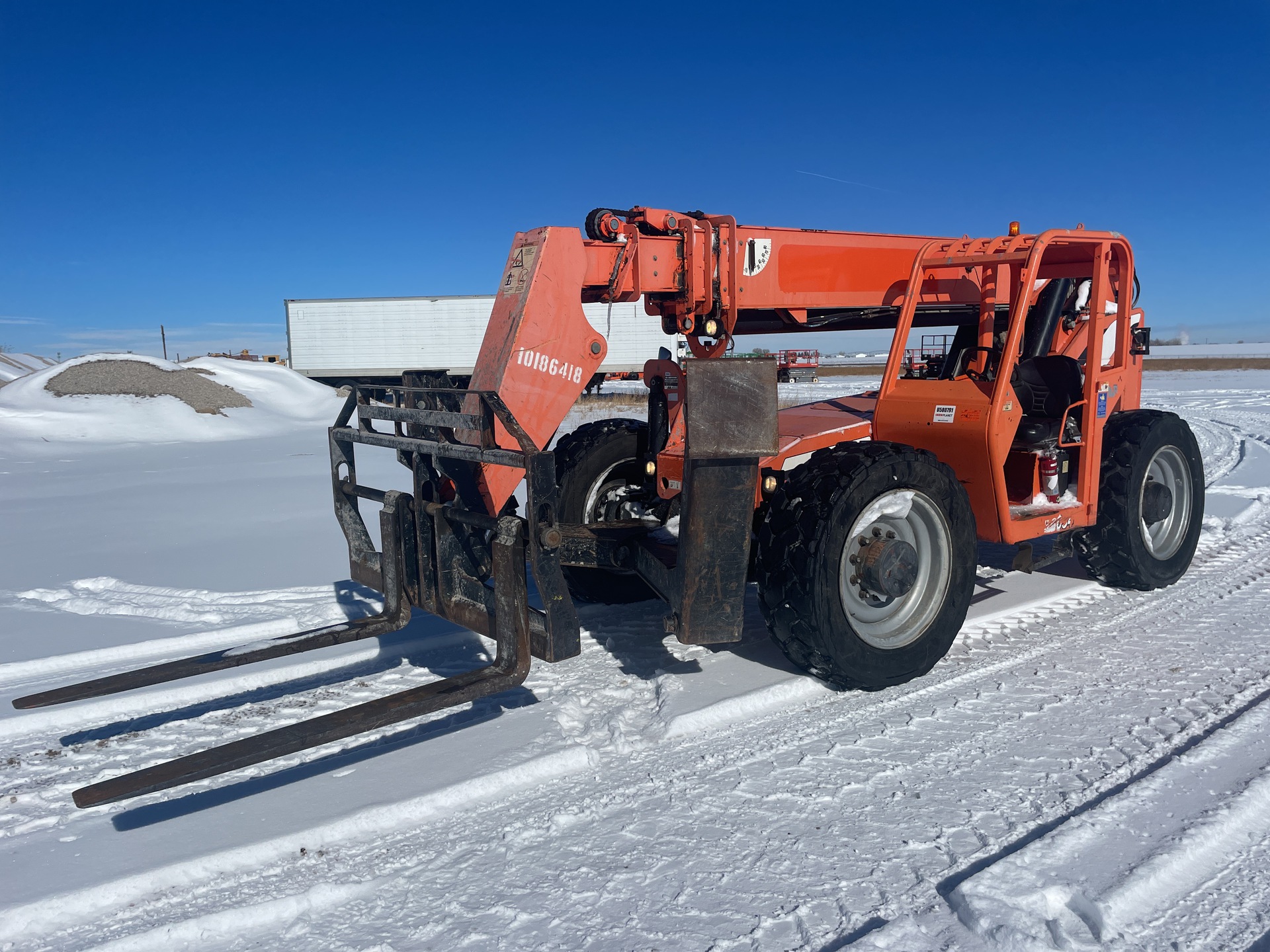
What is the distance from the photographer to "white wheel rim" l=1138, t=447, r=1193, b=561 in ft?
20.7

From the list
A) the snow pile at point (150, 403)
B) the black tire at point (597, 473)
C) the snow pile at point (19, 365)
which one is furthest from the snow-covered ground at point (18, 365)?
the black tire at point (597, 473)

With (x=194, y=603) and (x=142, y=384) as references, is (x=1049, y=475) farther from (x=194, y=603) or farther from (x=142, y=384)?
(x=142, y=384)

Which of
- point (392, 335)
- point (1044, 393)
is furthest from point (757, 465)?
point (392, 335)

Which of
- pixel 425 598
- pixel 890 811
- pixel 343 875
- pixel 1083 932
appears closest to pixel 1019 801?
pixel 890 811

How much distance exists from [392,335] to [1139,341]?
29.2 metres

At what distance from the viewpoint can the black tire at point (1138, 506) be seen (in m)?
5.77

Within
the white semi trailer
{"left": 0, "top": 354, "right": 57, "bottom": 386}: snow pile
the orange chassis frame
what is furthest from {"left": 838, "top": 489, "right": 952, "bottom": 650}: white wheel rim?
{"left": 0, "top": 354, "right": 57, "bottom": 386}: snow pile

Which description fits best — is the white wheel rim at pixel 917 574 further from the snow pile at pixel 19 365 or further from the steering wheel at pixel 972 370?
the snow pile at pixel 19 365

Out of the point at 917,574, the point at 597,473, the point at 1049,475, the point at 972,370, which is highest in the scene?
the point at 972,370

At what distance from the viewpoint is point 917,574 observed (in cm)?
452

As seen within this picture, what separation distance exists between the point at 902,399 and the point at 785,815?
2.71 meters

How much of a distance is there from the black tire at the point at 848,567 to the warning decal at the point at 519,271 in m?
1.55

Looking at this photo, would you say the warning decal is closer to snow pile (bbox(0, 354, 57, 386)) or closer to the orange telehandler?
the orange telehandler

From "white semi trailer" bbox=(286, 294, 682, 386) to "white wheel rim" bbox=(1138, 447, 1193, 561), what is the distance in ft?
85.0
